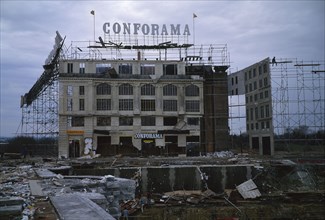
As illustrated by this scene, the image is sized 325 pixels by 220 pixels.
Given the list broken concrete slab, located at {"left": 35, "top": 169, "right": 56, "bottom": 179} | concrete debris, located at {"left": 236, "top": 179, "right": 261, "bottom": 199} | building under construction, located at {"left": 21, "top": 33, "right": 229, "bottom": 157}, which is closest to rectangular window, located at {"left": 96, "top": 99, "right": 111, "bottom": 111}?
building under construction, located at {"left": 21, "top": 33, "right": 229, "bottom": 157}

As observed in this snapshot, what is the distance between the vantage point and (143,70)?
6131cm

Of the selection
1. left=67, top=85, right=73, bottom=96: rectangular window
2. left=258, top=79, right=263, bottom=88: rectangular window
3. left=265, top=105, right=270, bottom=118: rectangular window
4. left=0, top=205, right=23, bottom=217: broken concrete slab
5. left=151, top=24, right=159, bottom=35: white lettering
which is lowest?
left=0, top=205, right=23, bottom=217: broken concrete slab

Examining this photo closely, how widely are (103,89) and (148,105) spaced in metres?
8.17

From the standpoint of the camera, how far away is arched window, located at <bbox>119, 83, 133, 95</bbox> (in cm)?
5932

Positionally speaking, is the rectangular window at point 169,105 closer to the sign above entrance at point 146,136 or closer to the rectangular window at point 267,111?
the sign above entrance at point 146,136

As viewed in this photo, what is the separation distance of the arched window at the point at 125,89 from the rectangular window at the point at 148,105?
281 cm

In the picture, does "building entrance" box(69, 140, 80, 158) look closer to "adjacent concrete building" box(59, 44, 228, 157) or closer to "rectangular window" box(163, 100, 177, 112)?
"adjacent concrete building" box(59, 44, 228, 157)

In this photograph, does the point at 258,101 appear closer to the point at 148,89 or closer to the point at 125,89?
the point at 148,89

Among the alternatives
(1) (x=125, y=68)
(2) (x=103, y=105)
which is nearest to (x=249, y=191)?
(2) (x=103, y=105)

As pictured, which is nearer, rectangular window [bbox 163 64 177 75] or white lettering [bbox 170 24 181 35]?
rectangular window [bbox 163 64 177 75]

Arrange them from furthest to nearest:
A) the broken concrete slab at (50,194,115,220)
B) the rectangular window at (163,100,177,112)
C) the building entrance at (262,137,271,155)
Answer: the rectangular window at (163,100,177,112) → the building entrance at (262,137,271,155) → the broken concrete slab at (50,194,115,220)

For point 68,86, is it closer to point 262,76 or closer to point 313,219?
point 262,76

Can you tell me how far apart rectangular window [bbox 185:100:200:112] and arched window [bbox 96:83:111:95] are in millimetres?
13685

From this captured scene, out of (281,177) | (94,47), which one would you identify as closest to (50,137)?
(94,47)
